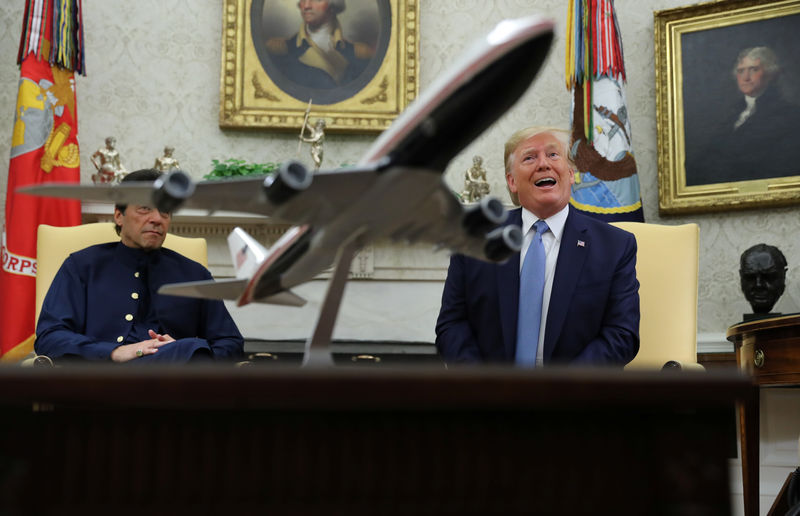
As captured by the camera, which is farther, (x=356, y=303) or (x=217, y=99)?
(x=217, y=99)

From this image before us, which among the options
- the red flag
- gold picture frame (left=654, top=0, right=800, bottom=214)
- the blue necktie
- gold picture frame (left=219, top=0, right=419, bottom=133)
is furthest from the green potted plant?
the blue necktie

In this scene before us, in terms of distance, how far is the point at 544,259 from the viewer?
2.45 m

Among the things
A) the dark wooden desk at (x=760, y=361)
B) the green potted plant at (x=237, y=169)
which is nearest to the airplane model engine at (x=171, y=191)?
the dark wooden desk at (x=760, y=361)

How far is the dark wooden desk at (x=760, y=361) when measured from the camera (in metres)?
3.24

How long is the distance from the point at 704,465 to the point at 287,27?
5290 mm

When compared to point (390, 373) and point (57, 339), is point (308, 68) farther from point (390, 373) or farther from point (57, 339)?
point (390, 373)

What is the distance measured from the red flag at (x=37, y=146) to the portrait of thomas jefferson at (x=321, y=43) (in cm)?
135

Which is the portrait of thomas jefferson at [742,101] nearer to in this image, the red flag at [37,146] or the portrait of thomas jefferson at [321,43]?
the portrait of thomas jefferson at [321,43]

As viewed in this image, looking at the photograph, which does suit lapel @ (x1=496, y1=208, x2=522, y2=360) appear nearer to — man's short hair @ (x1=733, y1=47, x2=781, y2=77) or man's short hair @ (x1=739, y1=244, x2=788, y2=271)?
man's short hair @ (x1=739, y1=244, x2=788, y2=271)

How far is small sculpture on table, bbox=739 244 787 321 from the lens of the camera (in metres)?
4.39

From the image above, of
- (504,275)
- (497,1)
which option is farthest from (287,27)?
(504,275)

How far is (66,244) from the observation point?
3.50 m

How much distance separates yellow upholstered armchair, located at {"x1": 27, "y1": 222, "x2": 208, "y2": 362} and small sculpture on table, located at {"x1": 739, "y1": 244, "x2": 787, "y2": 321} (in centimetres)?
317

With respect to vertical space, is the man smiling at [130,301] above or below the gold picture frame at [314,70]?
below
